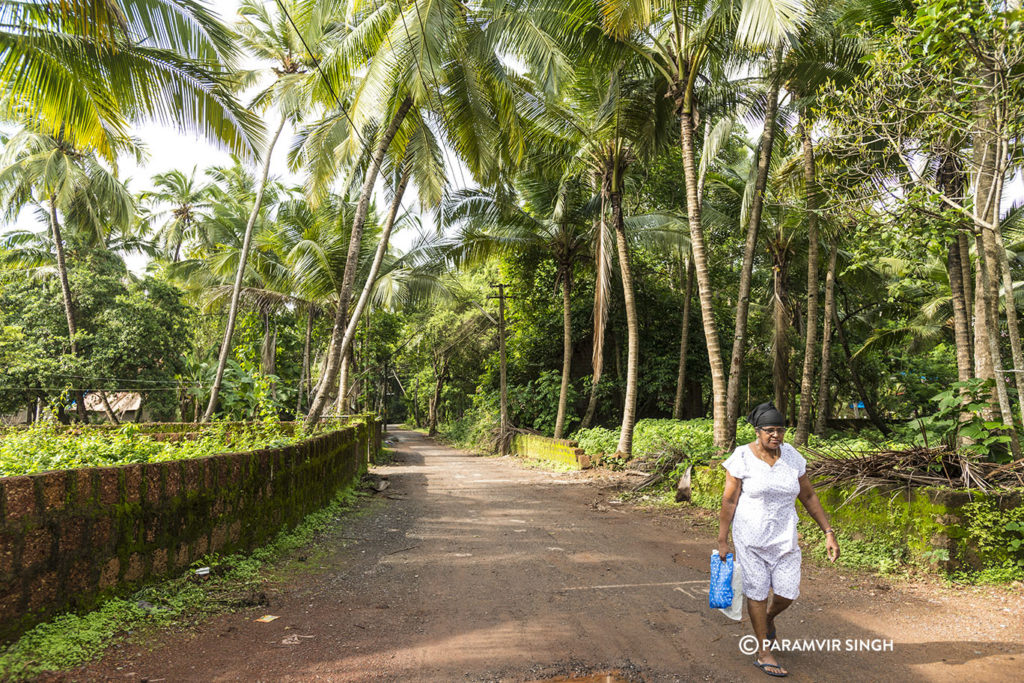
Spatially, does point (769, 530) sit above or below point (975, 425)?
below

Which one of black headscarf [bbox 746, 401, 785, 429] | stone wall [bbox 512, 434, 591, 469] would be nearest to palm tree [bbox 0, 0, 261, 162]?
black headscarf [bbox 746, 401, 785, 429]

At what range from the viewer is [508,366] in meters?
21.9

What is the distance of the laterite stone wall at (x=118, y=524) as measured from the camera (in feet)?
11.4

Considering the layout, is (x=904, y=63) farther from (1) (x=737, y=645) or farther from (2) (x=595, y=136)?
(2) (x=595, y=136)

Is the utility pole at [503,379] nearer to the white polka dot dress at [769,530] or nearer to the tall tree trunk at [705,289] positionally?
the tall tree trunk at [705,289]

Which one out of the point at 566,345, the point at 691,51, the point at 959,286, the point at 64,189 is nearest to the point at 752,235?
the point at 691,51

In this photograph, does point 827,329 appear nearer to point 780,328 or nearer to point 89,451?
point 780,328

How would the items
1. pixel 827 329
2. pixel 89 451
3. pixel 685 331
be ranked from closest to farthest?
pixel 89 451 → pixel 827 329 → pixel 685 331

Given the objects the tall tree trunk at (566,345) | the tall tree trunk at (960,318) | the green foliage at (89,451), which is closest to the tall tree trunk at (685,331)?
the tall tree trunk at (566,345)

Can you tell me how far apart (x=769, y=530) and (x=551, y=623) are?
158 centimetres

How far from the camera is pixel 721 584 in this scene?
361 centimetres

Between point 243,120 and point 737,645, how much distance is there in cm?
903

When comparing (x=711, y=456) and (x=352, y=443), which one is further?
(x=352, y=443)

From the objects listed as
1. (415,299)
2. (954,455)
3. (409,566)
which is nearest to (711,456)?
(954,455)
